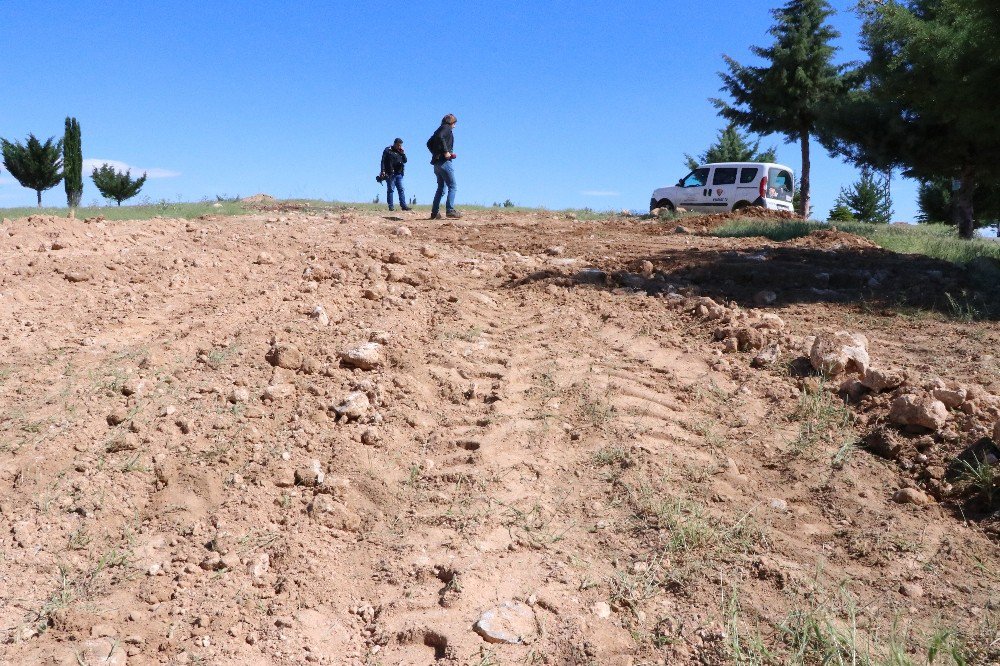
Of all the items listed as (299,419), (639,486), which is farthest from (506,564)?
(299,419)

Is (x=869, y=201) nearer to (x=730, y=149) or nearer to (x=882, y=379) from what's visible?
(x=730, y=149)

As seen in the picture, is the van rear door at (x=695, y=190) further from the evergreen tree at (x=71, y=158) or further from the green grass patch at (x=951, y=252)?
the evergreen tree at (x=71, y=158)

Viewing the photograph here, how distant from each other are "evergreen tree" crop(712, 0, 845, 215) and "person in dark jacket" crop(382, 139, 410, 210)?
43.7ft

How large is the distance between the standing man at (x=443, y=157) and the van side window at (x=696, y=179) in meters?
9.18

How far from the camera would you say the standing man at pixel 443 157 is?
11.7 meters

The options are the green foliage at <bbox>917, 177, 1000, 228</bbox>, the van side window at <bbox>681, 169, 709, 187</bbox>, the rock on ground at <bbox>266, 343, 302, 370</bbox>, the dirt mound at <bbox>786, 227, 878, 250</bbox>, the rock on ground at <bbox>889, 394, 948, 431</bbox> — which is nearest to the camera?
the rock on ground at <bbox>889, 394, 948, 431</bbox>

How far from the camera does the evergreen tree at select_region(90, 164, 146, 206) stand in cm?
3453

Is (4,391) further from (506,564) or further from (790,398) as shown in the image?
(790,398)

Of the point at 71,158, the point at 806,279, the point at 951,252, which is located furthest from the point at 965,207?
the point at 71,158

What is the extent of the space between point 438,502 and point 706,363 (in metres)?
2.21

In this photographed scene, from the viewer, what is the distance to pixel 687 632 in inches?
114

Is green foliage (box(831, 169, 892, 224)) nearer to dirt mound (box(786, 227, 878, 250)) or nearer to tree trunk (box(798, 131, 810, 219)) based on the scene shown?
tree trunk (box(798, 131, 810, 219))

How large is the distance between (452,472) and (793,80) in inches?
877

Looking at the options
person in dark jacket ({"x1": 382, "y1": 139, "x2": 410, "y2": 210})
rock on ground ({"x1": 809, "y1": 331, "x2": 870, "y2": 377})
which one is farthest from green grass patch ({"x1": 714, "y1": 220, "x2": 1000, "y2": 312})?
person in dark jacket ({"x1": 382, "y1": 139, "x2": 410, "y2": 210})
